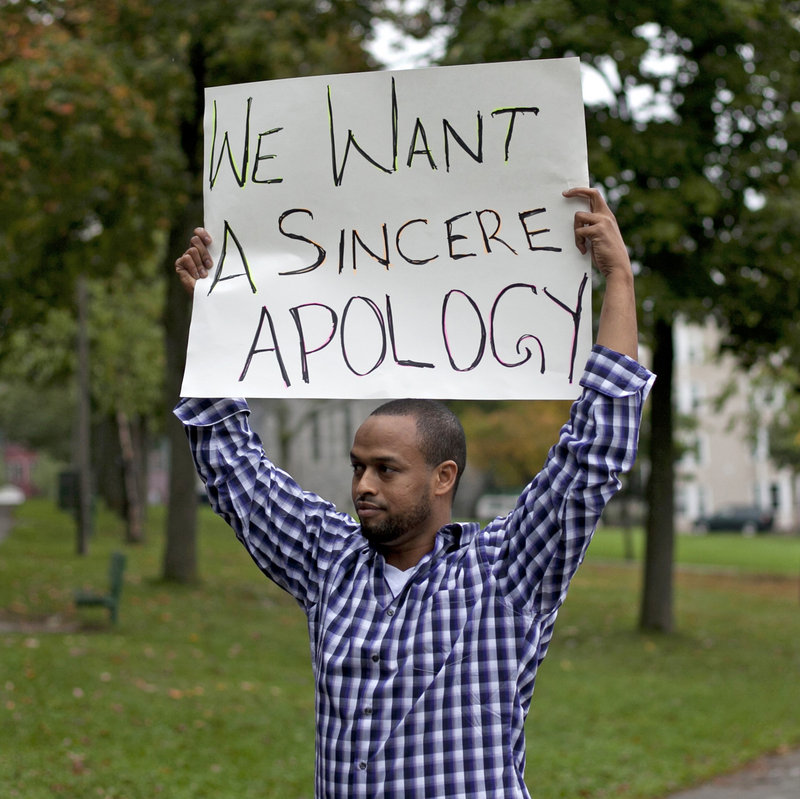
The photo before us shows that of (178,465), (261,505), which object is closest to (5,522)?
(178,465)

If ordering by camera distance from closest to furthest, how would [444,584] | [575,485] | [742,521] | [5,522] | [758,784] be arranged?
1. [575,485]
2. [444,584]
3. [758,784]
4. [5,522]
5. [742,521]

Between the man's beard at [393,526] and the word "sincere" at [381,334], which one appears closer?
the man's beard at [393,526]

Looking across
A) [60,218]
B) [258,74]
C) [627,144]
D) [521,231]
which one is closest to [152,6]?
[258,74]

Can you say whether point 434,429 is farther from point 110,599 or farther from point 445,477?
point 110,599

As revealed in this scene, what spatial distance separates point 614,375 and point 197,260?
1068 mm

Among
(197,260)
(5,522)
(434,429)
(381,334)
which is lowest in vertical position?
(5,522)

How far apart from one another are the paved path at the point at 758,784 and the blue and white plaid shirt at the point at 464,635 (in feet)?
16.5


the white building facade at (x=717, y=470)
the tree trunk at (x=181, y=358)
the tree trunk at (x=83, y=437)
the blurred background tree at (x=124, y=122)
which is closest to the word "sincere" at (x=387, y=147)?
the blurred background tree at (x=124, y=122)

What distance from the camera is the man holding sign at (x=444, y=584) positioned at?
7.65ft

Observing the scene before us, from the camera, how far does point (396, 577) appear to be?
2508 millimetres

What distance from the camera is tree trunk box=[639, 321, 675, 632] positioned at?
13.7 meters

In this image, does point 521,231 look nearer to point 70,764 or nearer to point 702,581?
point 70,764

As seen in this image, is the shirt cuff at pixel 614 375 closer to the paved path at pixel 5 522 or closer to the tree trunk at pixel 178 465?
the tree trunk at pixel 178 465

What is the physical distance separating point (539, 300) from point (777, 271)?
32.1ft
